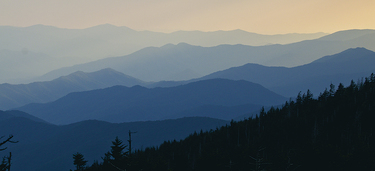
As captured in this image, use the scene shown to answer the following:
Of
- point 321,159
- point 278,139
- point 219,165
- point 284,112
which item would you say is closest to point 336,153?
point 321,159

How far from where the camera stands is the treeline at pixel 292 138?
80.9 metres

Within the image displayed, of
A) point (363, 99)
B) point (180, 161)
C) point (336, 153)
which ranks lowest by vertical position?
point (180, 161)

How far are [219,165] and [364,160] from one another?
29.9 metres

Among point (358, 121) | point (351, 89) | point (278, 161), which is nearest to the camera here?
point (278, 161)

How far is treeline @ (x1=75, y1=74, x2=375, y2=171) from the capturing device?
80.9 m

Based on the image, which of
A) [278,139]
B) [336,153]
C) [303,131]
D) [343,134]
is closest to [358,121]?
[343,134]

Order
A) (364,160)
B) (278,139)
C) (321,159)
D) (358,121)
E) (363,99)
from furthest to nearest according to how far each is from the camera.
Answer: (363,99), (278,139), (358,121), (321,159), (364,160)

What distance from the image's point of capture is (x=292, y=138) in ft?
429

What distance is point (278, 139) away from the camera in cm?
13275

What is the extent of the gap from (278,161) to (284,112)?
311ft

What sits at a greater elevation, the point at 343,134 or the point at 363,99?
the point at 363,99

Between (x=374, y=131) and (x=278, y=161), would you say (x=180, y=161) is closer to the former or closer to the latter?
(x=278, y=161)

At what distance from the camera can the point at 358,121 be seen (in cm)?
12475

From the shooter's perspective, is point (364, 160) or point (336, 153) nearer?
point (364, 160)
